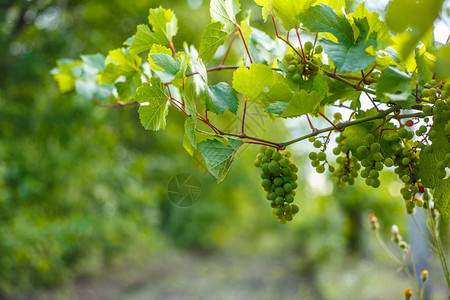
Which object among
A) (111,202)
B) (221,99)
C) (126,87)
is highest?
(111,202)

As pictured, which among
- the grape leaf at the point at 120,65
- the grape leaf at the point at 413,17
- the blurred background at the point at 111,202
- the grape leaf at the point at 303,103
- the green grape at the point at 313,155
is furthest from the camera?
the blurred background at the point at 111,202

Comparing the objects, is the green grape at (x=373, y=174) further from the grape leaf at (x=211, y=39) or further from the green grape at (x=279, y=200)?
the grape leaf at (x=211, y=39)

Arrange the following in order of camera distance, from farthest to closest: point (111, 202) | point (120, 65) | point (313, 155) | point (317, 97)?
1. point (111, 202)
2. point (120, 65)
3. point (313, 155)
4. point (317, 97)

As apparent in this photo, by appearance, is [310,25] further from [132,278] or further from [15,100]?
[132,278]

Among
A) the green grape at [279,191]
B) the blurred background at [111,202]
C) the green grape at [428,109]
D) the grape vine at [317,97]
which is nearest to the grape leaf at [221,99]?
the grape vine at [317,97]

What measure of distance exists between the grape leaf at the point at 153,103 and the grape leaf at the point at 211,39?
7 cm

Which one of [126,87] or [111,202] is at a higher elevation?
[111,202]

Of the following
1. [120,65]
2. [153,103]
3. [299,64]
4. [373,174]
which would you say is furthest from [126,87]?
[373,174]

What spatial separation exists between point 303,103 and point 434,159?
0.17 metres

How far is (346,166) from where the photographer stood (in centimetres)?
52

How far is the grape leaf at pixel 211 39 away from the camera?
0.45 m

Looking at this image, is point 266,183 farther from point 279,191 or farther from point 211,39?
point 211,39

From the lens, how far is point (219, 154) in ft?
1.39

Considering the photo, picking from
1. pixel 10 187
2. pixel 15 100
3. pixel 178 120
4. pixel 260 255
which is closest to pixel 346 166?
pixel 10 187
